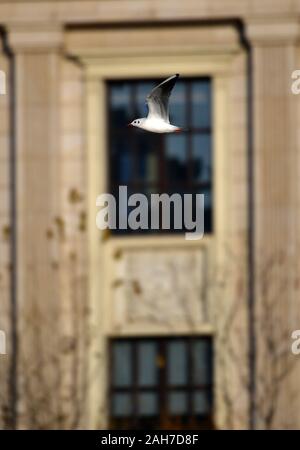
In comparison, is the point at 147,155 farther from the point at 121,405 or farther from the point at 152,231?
the point at 121,405

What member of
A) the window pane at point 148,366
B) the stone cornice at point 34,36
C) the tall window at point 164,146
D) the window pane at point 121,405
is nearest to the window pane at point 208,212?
the tall window at point 164,146

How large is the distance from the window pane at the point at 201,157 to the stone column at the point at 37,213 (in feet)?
6.09

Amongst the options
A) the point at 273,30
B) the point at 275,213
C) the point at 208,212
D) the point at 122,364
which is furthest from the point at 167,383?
the point at 273,30

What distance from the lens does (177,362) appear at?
21031mm

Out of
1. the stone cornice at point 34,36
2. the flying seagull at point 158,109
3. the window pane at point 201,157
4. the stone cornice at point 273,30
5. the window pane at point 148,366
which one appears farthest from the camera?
the window pane at point 148,366

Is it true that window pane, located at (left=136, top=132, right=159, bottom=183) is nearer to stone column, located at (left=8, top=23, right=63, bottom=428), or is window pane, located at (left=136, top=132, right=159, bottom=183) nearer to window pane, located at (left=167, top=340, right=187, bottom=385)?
stone column, located at (left=8, top=23, right=63, bottom=428)

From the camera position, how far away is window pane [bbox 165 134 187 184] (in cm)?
2094

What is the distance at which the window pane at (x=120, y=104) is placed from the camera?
21.0 metres

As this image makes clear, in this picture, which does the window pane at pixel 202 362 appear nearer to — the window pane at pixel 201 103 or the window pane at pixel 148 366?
the window pane at pixel 148 366

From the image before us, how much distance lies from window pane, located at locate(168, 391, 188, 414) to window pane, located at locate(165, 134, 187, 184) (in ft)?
9.40

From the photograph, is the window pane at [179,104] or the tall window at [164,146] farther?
the tall window at [164,146]

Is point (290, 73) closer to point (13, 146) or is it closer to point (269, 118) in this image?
point (269, 118)

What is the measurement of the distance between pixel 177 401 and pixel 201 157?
3.31 metres

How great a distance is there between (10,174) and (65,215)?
927 mm
